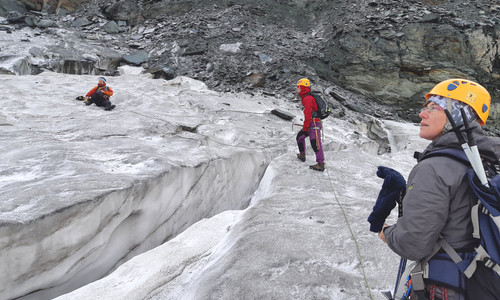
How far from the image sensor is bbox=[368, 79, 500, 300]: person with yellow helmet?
1.34 metres

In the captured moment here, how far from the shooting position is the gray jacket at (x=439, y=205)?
1.33m

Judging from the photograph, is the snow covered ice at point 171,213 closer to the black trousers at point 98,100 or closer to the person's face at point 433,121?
the black trousers at point 98,100

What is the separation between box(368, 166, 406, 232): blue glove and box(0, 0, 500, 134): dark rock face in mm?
12356

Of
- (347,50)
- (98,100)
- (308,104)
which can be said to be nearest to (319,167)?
(308,104)

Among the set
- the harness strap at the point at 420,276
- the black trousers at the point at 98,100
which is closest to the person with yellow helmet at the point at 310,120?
the harness strap at the point at 420,276

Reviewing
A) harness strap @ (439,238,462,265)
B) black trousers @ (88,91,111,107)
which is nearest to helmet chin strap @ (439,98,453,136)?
harness strap @ (439,238,462,265)

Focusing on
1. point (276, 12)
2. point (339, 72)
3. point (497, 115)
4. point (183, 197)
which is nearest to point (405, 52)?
point (339, 72)

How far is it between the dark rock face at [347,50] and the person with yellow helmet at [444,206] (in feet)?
40.9

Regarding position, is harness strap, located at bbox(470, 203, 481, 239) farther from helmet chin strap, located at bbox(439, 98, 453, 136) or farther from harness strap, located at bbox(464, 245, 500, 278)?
helmet chin strap, located at bbox(439, 98, 453, 136)

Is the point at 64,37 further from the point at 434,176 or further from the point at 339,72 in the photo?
the point at 434,176

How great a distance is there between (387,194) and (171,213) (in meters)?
3.76

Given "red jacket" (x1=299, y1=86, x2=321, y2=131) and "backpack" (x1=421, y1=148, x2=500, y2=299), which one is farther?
"red jacket" (x1=299, y1=86, x2=321, y2=131)

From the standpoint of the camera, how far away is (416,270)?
151 cm

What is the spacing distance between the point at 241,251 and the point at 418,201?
76.4 inches
